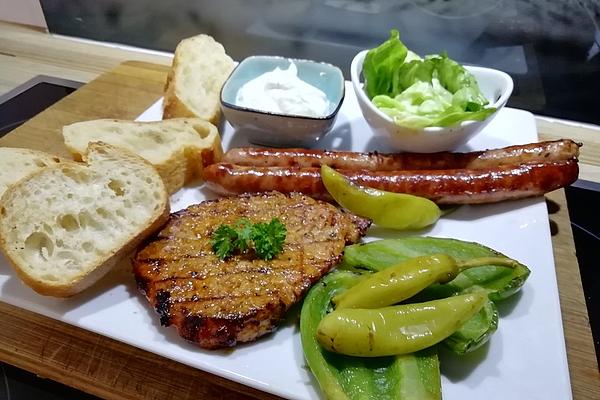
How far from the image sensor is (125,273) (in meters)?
1.95

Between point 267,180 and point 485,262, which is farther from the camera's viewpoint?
point 267,180

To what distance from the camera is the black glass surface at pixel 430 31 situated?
10.5 ft

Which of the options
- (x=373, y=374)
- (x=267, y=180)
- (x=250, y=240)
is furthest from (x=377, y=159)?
(x=373, y=374)

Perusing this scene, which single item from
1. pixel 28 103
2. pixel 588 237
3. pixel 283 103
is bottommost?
pixel 588 237

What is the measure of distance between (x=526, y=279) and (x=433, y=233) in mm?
409

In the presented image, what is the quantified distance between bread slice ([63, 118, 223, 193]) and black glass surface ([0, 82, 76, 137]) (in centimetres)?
93

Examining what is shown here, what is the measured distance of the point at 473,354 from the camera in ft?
5.40

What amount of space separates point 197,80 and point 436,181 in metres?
1.37

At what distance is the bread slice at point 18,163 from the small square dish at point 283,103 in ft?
2.60

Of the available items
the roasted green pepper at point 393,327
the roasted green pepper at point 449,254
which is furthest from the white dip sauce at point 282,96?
the roasted green pepper at point 393,327

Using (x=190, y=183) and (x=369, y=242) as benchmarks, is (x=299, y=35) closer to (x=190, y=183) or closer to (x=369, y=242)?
(x=190, y=183)

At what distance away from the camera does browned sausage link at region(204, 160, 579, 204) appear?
2.14 meters

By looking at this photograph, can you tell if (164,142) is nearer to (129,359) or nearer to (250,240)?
(250,240)

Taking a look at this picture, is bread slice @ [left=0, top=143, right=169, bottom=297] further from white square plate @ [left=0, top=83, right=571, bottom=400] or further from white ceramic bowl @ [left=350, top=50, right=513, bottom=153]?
white ceramic bowl @ [left=350, top=50, right=513, bottom=153]
